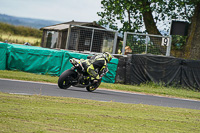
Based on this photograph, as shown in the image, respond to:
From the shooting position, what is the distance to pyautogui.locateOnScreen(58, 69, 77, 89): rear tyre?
12016 mm

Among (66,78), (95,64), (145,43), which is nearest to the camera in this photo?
(66,78)

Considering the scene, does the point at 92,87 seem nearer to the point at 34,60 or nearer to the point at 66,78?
the point at 66,78

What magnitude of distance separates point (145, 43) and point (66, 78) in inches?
327

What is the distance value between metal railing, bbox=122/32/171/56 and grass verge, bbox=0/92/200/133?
9.94m

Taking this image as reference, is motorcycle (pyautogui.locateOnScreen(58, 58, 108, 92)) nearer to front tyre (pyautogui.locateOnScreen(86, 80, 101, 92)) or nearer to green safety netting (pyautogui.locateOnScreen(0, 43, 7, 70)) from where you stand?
front tyre (pyautogui.locateOnScreen(86, 80, 101, 92))

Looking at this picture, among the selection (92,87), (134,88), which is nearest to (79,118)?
(92,87)

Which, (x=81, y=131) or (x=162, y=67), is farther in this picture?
(x=162, y=67)

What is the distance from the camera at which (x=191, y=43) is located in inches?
977

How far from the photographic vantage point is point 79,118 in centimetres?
723

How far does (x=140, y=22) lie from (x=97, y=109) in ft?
61.8

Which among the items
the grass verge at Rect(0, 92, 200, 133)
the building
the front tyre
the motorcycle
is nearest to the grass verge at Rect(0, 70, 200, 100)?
the front tyre

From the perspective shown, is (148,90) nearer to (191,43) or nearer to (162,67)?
(162,67)

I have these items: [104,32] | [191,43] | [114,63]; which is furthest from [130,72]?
[191,43]

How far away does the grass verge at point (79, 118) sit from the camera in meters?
6.12
